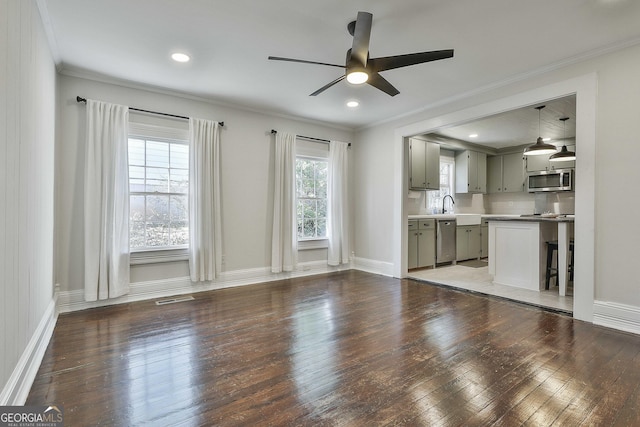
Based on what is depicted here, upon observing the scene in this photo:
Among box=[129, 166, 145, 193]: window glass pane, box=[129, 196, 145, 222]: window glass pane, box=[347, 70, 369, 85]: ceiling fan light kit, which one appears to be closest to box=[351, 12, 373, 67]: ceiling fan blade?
box=[347, 70, 369, 85]: ceiling fan light kit

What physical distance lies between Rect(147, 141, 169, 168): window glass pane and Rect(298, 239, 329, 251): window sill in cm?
250

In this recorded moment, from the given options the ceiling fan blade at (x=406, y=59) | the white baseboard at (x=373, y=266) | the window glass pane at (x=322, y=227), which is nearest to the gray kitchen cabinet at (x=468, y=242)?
the white baseboard at (x=373, y=266)

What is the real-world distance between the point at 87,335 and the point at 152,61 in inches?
112

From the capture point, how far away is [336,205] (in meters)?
5.83

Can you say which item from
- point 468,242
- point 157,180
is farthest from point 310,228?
point 468,242

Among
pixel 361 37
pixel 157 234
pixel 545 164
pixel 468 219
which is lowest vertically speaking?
pixel 157 234

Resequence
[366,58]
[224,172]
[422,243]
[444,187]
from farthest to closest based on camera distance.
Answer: [444,187]
[422,243]
[224,172]
[366,58]

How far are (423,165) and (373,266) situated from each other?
2334 mm

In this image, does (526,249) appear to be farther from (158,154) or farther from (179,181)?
(158,154)

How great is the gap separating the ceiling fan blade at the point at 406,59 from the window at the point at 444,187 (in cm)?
504

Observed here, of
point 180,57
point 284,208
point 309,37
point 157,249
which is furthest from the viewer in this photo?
point 284,208

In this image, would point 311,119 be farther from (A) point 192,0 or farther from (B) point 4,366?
(B) point 4,366

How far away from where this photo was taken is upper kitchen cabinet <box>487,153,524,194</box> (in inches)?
293

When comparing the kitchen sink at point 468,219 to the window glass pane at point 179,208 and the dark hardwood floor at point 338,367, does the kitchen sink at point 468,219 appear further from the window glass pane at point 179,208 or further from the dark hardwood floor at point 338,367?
the window glass pane at point 179,208
